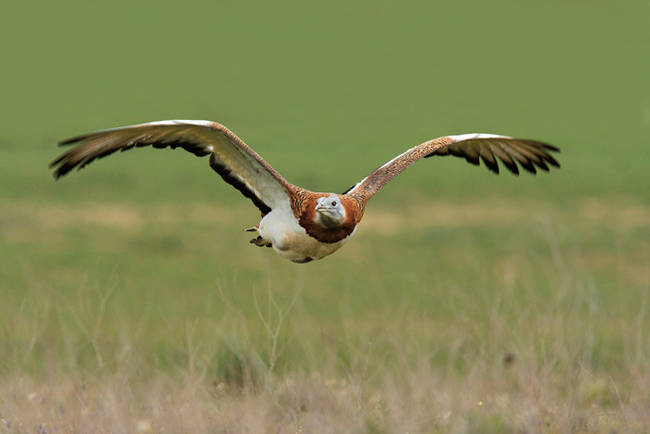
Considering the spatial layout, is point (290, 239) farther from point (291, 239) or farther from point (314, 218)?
point (314, 218)

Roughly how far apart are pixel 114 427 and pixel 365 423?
72.9 inches

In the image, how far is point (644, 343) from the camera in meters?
10.5

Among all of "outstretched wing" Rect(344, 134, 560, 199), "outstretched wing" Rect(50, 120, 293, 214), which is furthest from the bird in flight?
"outstretched wing" Rect(344, 134, 560, 199)

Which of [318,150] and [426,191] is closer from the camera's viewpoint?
[426,191]

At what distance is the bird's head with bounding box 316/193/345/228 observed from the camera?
311 inches

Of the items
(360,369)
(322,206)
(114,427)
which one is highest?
(322,206)

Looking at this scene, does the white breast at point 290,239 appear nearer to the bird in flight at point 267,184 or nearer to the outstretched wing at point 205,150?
the bird in flight at point 267,184

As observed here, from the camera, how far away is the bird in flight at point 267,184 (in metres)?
7.86

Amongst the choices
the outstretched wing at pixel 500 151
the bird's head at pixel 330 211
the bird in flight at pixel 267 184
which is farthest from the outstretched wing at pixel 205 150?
the outstretched wing at pixel 500 151

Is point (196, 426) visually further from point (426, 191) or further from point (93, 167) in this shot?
point (93, 167)

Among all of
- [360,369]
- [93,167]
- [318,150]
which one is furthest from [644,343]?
[318,150]

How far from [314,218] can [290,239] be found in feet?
1.05

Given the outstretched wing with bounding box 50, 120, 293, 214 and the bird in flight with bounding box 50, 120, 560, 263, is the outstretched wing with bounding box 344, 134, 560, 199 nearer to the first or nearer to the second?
the bird in flight with bounding box 50, 120, 560, 263

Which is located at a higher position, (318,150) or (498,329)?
(318,150)
